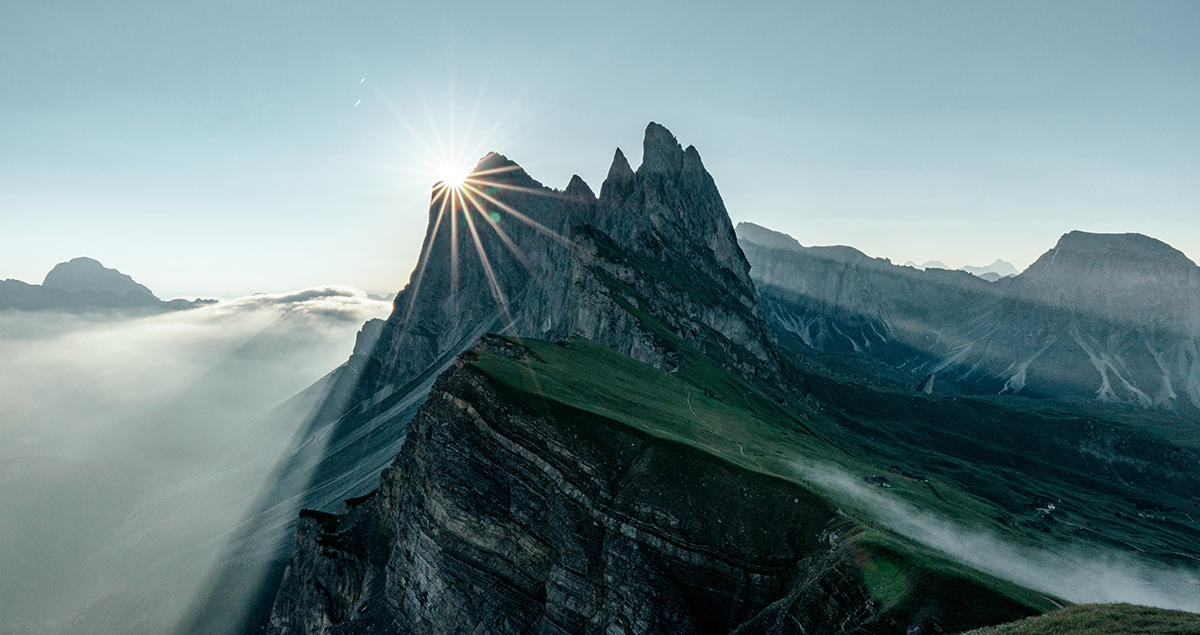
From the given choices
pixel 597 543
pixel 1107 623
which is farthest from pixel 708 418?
pixel 1107 623

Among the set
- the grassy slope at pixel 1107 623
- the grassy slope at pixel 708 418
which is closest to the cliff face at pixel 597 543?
the grassy slope at pixel 708 418

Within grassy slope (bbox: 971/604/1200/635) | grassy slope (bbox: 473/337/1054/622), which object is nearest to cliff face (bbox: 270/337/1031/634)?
grassy slope (bbox: 473/337/1054/622)

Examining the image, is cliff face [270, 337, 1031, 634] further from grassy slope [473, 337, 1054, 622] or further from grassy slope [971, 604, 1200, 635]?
grassy slope [971, 604, 1200, 635]

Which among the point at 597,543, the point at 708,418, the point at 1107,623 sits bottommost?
the point at 597,543

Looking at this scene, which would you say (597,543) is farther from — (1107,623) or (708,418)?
Answer: (708,418)

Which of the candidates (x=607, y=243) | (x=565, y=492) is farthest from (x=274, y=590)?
(x=607, y=243)

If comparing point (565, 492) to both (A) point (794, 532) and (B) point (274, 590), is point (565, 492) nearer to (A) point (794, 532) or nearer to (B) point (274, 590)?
(A) point (794, 532)
